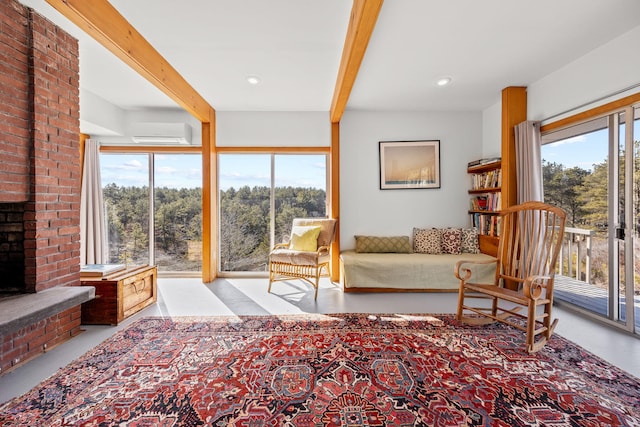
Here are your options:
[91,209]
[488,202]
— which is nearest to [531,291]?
[488,202]

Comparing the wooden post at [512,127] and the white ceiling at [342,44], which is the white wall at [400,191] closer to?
the white ceiling at [342,44]

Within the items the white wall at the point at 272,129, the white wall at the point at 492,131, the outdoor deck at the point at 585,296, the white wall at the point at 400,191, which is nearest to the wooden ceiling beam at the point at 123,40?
the white wall at the point at 272,129

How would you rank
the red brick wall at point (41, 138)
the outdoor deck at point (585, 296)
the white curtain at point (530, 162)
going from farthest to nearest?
the white curtain at point (530, 162), the outdoor deck at point (585, 296), the red brick wall at point (41, 138)

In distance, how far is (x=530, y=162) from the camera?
3.07m

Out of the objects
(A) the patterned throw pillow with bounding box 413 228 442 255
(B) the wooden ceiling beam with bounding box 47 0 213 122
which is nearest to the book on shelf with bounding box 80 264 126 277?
(B) the wooden ceiling beam with bounding box 47 0 213 122

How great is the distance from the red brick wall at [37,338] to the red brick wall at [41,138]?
0.27 meters

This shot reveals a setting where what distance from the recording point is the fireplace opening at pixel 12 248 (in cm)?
202

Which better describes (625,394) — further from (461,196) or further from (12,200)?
(12,200)

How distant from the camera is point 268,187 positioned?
4.27 metres

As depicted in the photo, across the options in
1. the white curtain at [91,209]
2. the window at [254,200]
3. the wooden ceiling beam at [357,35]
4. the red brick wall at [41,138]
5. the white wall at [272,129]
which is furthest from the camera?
the window at [254,200]

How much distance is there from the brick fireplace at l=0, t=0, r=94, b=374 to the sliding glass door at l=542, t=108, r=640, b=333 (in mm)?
4493

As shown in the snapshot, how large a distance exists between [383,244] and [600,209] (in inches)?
91.3

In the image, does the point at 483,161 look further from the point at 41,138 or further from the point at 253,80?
the point at 41,138

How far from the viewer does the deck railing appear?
9.52 feet
